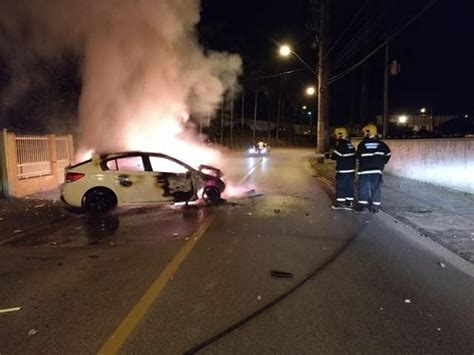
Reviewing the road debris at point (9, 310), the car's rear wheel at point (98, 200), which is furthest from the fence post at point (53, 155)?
the road debris at point (9, 310)

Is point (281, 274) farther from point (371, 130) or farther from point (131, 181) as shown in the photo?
point (371, 130)

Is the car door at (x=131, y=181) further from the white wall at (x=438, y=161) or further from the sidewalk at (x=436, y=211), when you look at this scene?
the white wall at (x=438, y=161)

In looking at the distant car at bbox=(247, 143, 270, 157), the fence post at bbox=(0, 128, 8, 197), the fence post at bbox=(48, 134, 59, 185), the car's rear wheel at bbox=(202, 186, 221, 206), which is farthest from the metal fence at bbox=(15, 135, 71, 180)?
the distant car at bbox=(247, 143, 270, 157)

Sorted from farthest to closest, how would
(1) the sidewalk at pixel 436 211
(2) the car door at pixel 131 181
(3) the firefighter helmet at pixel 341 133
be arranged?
1. (3) the firefighter helmet at pixel 341 133
2. (2) the car door at pixel 131 181
3. (1) the sidewalk at pixel 436 211

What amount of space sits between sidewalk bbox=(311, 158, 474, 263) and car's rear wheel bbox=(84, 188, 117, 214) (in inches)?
234

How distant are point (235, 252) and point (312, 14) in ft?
80.1

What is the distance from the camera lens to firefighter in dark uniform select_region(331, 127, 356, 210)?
36.0 ft

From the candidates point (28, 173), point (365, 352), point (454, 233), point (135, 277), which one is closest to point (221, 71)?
point (28, 173)

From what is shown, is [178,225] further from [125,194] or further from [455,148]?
[455,148]

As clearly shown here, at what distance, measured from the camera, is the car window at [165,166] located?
10812 millimetres

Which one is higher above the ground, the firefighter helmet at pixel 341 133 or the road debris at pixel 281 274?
the firefighter helmet at pixel 341 133

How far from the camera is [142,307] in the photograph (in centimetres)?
471

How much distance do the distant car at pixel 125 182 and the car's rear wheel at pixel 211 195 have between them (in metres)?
0.44

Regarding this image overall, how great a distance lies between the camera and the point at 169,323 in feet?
14.2
